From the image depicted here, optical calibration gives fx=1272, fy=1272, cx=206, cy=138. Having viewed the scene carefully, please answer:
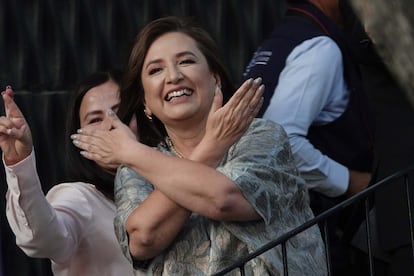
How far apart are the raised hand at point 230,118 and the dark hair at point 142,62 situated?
39 centimetres

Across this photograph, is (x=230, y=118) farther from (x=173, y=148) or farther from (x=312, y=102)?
(x=312, y=102)

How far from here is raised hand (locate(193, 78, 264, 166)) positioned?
12.8ft

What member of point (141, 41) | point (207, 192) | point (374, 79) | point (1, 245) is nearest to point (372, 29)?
point (207, 192)

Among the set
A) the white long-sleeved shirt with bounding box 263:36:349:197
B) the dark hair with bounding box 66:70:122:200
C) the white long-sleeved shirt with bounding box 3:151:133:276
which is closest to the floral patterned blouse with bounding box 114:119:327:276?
the white long-sleeved shirt with bounding box 3:151:133:276

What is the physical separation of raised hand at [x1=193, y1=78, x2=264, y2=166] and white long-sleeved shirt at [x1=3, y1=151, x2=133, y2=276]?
650mm

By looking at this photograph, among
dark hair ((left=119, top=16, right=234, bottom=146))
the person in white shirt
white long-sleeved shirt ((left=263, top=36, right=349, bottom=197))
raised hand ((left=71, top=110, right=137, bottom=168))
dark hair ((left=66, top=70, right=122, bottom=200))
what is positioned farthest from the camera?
white long-sleeved shirt ((left=263, top=36, right=349, bottom=197))

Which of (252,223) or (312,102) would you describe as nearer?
(252,223)

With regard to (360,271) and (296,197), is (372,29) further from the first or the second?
(360,271)

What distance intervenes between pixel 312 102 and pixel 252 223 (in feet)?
3.05

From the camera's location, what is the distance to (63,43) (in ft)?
20.0

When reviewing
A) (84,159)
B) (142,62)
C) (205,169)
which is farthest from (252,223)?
(84,159)

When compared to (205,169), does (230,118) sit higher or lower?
higher

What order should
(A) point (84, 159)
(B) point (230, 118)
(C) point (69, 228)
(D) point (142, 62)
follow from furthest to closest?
(A) point (84, 159) → (C) point (69, 228) → (D) point (142, 62) → (B) point (230, 118)

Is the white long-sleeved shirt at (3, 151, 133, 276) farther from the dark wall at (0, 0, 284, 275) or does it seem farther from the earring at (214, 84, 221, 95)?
the dark wall at (0, 0, 284, 275)
